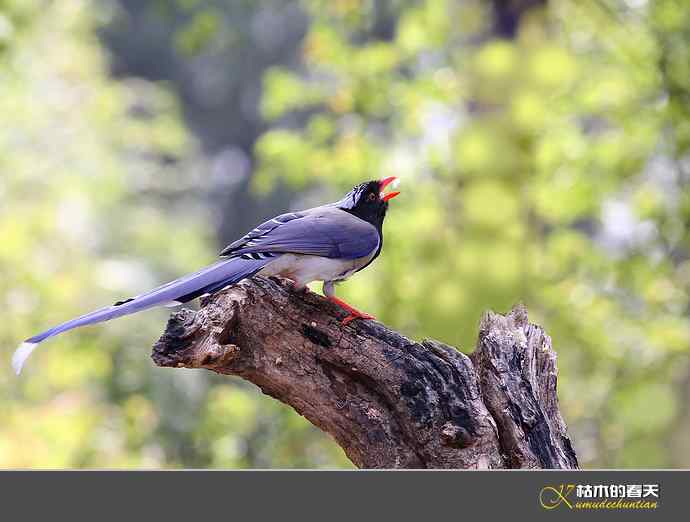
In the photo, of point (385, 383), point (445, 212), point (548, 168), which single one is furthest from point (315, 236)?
point (548, 168)

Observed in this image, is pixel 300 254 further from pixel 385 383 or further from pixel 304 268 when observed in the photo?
pixel 385 383

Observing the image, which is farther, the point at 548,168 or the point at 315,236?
the point at 548,168

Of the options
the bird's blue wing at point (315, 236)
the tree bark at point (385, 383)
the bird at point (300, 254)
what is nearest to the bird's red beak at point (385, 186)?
the bird at point (300, 254)

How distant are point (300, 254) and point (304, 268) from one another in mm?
50

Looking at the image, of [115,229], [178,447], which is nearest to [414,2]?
[178,447]

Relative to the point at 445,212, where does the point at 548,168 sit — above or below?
above

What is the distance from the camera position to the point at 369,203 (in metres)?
3.27

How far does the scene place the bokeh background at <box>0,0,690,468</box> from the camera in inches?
223

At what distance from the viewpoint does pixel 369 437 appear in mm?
2760

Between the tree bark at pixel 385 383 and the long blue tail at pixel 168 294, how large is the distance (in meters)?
0.08

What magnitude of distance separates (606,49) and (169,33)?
11.5m

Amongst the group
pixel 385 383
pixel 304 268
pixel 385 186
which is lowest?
pixel 385 383

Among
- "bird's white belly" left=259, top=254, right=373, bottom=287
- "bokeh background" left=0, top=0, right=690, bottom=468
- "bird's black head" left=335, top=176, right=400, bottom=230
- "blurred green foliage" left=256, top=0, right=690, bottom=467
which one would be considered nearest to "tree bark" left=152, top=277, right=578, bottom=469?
"bird's white belly" left=259, top=254, right=373, bottom=287
